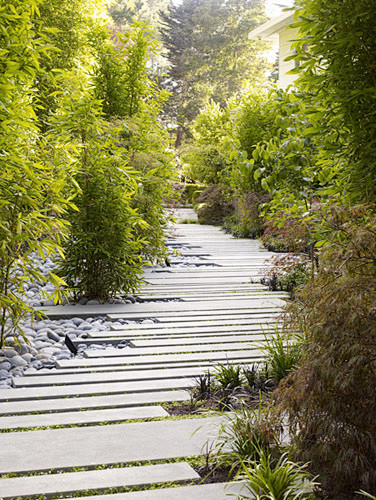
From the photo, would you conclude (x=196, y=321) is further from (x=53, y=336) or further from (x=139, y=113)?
(x=139, y=113)

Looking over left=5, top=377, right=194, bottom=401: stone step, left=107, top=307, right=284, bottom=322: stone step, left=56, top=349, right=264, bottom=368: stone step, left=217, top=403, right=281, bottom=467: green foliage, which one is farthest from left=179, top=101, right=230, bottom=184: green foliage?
left=217, top=403, right=281, bottom=467: green foliage

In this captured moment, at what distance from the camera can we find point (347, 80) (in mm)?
2326

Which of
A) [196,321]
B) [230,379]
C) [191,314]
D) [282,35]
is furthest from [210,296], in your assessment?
[282,35]

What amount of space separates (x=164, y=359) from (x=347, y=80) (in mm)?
1898

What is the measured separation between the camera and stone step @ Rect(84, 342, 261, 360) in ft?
11.5

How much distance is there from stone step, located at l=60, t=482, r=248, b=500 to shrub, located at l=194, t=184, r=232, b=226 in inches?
484

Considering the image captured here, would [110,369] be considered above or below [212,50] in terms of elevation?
below

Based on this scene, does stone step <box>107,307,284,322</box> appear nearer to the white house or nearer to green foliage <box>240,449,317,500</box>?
green foliage <box>240,449,317,500</box>

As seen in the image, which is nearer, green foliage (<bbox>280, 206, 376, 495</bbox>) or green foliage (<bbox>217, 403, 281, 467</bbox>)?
green foliage (<bbox>280, 206, 376, 495</bbox>)

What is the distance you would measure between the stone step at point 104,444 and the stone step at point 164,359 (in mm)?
927

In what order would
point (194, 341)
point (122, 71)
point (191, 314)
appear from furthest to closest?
point (122, 71)
point (191, 314)
point (194, 341)

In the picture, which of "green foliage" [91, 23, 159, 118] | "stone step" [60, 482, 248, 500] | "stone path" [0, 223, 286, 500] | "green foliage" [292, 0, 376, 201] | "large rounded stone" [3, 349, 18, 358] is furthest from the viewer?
"green foliage" [91, 23, 159, 118]

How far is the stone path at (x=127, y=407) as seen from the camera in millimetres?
1885

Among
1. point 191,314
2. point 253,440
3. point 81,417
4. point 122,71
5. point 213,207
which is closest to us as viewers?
point 253,440
